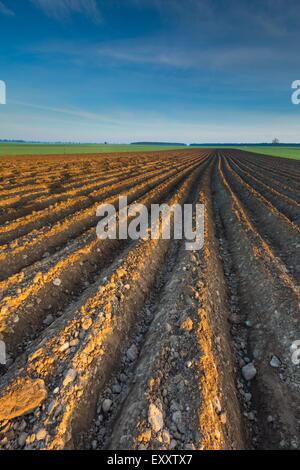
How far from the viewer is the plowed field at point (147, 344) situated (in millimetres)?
3051

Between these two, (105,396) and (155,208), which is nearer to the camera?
(105,396)

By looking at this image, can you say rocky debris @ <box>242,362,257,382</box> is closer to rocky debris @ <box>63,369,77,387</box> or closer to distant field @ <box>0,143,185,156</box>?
rocky debris @ <box>63,369,77,387</box>

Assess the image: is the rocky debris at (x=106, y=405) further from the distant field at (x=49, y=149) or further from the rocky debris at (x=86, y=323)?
the distant field at (x=49, y=149)

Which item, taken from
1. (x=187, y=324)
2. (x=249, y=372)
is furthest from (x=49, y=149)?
(x=249, y=372)

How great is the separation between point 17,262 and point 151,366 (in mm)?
4807

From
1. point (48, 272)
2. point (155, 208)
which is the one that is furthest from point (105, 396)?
point (155, 208)

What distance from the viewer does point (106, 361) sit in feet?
12.9

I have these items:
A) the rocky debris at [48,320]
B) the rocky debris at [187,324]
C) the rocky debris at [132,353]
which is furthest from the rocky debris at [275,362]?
the rocky debris at [48,320]

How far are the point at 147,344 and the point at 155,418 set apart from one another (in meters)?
1.33

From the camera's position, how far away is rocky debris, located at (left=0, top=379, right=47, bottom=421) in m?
3.12

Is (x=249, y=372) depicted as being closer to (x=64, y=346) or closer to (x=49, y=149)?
(x=64, y=346)
